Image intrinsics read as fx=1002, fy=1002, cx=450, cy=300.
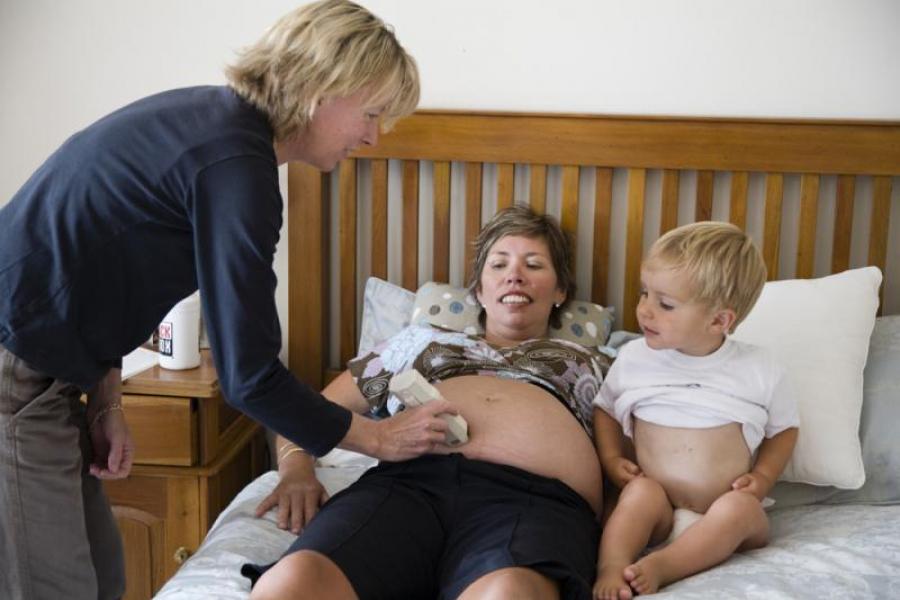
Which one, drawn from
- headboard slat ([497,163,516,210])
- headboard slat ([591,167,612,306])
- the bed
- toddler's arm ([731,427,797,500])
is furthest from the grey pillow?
headboard slat ([497,163,516,210])

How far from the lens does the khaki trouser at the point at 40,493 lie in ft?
4.41

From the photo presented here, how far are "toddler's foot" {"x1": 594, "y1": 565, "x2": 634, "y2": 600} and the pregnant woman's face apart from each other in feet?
2.19

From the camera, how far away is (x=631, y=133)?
2.44 m

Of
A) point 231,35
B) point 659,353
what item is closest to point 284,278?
point 231,35

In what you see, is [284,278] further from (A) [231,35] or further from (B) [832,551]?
(B) [832,551]

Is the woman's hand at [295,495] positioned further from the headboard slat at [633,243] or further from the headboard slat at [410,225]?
the headboard slat at [633,243]

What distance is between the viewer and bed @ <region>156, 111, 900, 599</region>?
2.07m

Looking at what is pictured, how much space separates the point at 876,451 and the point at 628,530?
27.0 inches

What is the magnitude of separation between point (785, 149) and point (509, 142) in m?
0.66

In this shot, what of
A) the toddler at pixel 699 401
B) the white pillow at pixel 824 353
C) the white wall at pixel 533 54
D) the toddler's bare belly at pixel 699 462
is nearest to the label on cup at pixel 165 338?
the white wall at pixel 533 54

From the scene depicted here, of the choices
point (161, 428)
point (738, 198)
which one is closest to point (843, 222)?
point (738, 198)

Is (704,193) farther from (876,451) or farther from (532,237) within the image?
(876,451)

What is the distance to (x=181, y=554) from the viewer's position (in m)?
2.29

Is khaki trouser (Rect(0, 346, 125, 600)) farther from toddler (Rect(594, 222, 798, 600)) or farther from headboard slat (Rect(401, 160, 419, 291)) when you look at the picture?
headboard slat (Rect(401, 160, 419, 291))
